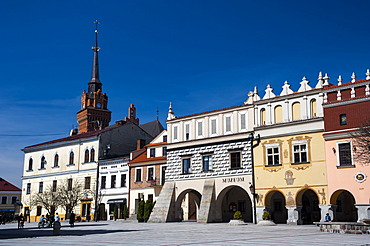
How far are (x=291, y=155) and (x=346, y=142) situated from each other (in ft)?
15.1

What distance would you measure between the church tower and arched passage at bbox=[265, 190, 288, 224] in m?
67.5

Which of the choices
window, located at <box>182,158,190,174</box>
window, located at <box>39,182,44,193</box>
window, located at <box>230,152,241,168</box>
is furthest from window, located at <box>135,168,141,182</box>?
window, located at <box>39,182,44,193</box>

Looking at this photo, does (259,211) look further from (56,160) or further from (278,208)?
(56,160)

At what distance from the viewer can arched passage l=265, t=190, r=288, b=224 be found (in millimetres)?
39625

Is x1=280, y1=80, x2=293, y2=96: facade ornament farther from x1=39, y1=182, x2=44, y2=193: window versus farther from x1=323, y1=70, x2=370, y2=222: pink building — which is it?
x1=39, y1=182, x2=44, y2=193: window

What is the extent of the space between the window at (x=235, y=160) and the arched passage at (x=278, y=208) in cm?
394

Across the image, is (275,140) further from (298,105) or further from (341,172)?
(341,172)

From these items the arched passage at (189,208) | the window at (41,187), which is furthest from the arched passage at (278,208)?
the window at (41,187)

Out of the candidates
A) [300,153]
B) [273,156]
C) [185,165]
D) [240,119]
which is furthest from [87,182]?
[300,153]

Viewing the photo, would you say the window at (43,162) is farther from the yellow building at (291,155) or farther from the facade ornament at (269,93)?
the facade ornament at (269,93)

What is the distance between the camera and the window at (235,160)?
40.2m

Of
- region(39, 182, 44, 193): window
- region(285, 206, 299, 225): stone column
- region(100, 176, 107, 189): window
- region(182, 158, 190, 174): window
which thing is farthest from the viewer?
region(39, 182, 44, 193): window

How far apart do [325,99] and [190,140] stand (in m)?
13.4

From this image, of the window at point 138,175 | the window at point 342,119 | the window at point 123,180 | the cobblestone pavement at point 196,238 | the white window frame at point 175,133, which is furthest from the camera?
the window at point 123,180
